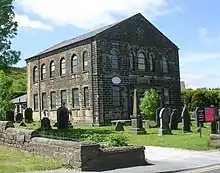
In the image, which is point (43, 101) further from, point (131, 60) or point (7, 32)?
point (7, 32)

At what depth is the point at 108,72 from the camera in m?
39.2

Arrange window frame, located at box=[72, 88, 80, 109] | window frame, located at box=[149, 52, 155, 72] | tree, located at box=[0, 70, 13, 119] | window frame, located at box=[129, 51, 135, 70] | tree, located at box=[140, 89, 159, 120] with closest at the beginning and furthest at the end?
tree, located at box=[140, 89, 159, 120] → window frame, located at box=[72, 88, 80, 109] → tree, located at box=[0, 70, 13, 119] → window frame, located at box=[129, 51, 135, 70] → window frame, located at box=[149, 52, 155, 72]

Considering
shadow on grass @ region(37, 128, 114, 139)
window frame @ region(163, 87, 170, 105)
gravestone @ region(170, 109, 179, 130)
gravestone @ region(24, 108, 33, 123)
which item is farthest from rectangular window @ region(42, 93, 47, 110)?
gravestone @ region(170, 109, 179, 130)

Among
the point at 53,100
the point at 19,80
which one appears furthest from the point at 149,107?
the point at 19,80

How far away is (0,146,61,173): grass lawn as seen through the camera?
39.9 ft

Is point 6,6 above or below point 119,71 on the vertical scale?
above

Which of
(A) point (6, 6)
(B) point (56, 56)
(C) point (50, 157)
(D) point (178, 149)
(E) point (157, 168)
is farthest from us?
(B) point (56, 56)

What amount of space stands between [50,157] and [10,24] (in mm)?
15668

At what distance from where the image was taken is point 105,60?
3906 centimetres

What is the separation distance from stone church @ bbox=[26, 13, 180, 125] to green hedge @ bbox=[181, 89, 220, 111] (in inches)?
195

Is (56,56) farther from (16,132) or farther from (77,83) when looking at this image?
(16,132)

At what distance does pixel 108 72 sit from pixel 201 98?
17272 millimetres

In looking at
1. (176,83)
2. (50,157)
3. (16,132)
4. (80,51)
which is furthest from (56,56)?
(50,157)

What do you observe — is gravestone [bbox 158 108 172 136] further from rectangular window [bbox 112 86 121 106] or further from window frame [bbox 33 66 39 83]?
window frame [bbox 33 66 39 83]
